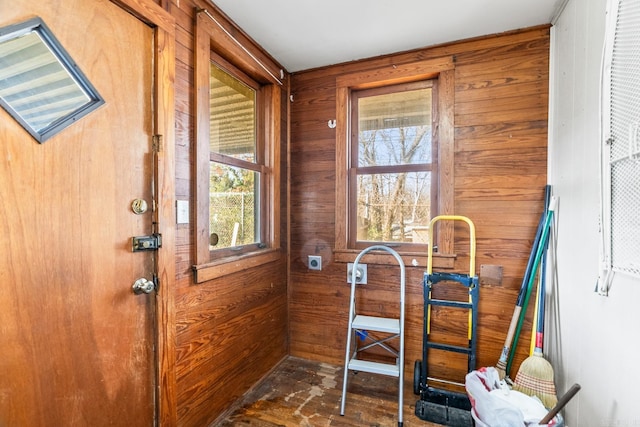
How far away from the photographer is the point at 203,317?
152cm

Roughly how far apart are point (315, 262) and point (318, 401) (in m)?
0.94

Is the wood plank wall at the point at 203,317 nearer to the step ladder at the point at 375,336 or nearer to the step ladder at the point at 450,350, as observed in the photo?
the step ladder at the point at 375,336

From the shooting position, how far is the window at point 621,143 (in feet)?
2.87

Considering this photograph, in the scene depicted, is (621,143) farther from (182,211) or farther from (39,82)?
(39,82)

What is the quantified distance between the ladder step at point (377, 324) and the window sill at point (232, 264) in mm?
757

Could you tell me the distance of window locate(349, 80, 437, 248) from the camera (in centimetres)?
204

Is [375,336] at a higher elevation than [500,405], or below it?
below

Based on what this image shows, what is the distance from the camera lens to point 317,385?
1966 millimetres

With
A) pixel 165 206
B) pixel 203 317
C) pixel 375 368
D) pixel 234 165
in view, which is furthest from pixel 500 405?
pixel 234 165

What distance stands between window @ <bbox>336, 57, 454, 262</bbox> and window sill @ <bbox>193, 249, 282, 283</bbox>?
539 mm

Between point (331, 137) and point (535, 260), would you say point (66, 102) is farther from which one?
point (535, 260)

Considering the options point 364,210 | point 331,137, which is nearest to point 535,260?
point 364,210

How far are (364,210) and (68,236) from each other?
68.9 inches

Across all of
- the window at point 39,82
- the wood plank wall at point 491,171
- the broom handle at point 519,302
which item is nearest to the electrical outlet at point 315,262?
the wood plank wall at point 491,171
